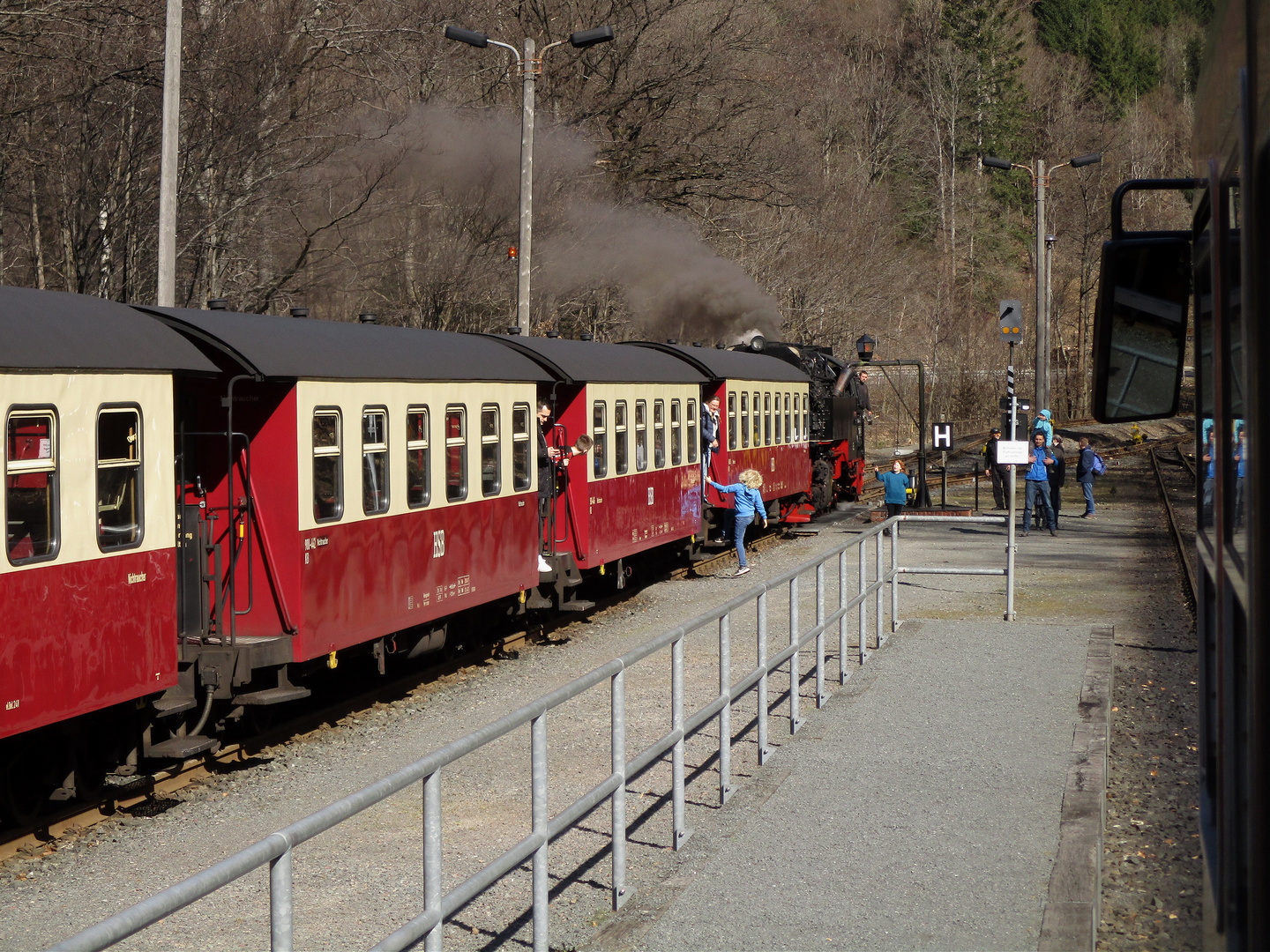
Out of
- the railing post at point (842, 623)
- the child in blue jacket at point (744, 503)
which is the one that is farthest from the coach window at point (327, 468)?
the child in blue jacket at point (744, 503)

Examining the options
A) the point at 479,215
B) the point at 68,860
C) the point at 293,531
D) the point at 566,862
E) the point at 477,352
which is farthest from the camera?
the point at 479,215

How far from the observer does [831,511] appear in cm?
3142

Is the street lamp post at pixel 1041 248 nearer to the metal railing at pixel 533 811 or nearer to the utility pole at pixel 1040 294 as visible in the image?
the utility pole at pixel 1040 294

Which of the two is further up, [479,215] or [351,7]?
[351,7]

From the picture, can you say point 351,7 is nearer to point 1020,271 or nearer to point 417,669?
point 417,669

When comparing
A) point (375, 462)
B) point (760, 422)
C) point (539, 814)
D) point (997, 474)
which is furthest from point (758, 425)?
point (539, 814)

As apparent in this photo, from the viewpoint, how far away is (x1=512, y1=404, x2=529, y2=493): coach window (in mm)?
14227

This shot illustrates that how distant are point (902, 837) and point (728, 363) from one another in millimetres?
15771

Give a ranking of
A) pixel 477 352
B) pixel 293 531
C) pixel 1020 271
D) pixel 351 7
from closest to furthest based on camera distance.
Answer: pixel 293 531 → pixel 477 352 → pixel 351 7 → pixel 1020 271

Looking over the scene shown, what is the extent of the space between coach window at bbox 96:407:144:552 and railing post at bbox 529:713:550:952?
4150 mm

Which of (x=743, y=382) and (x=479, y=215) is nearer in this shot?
(x=743, y=382)

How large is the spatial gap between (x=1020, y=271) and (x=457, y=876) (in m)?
77.4

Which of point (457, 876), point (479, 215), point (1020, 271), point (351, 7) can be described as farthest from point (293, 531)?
point (1020, 271)

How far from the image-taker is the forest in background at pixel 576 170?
21.0 meters
